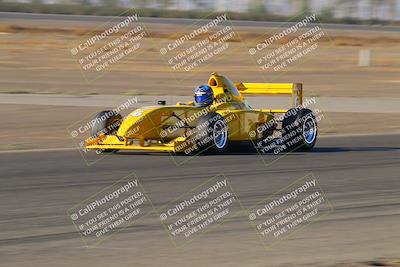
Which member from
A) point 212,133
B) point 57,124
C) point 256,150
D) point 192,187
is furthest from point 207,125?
point 57,124

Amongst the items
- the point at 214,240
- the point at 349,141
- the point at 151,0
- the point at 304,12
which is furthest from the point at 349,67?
the point at 151,0

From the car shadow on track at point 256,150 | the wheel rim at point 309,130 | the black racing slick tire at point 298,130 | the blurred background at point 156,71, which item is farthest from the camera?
the blurred background at point 156,71

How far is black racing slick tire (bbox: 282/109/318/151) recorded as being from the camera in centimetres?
1862

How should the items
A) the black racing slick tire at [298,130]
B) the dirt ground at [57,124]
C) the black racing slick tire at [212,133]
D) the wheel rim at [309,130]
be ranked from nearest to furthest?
Answer: the black racing slick tire at [212,133], the black racing slick tire at [298,130], the wheel rim at [309,130], the dirt ground at [57,124]

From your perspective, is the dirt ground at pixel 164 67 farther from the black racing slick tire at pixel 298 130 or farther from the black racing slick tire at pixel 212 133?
the black racing slick tire at pixel 212 133

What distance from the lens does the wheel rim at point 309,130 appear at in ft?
61.7

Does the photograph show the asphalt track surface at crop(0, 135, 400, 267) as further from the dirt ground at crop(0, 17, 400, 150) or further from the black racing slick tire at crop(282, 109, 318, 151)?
the dirt ground at crop(0, 17, 400, 150)

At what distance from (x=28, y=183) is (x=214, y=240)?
4236 millimetres

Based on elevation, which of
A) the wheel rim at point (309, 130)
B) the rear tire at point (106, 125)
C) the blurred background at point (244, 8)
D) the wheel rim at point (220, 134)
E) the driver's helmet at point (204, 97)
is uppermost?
the blurred background at point (244, 8)

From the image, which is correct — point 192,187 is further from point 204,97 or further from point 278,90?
point 278,90

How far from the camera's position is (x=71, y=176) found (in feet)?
48.6

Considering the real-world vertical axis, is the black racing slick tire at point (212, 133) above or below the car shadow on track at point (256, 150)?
above

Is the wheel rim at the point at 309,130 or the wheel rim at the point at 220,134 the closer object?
the wheel rim at the point at 220,134

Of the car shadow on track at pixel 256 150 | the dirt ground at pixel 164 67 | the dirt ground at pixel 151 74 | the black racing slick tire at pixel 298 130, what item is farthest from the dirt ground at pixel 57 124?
the dirt ground at pixel 164 67
